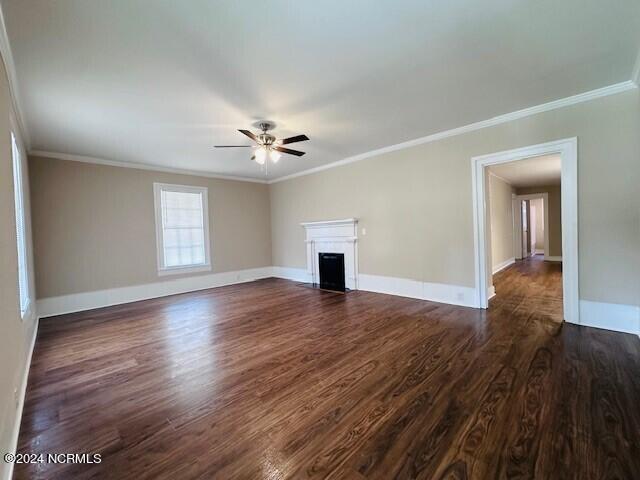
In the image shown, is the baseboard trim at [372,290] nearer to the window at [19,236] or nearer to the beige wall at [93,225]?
the beige wall at [93,225]

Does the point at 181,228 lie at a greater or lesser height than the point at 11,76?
lesser

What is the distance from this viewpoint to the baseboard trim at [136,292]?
470 cm

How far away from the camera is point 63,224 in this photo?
4.78 meters

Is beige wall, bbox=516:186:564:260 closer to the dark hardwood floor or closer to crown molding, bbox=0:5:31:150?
the dark hardwood floor

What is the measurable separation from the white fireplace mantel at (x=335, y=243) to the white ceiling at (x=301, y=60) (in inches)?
93.0

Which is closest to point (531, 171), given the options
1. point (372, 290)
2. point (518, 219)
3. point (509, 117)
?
point (518, 219)

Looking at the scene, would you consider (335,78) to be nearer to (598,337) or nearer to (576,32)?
(576,32)

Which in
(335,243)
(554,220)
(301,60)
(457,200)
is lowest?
(335,243)

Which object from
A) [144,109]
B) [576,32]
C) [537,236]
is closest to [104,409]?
[144,109]

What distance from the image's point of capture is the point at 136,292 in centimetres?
556

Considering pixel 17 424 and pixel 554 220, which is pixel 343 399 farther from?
pixel 554 220

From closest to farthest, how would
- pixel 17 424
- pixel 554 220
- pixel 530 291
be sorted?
pixel 17 424, pixel 530 291, pixel 554 220

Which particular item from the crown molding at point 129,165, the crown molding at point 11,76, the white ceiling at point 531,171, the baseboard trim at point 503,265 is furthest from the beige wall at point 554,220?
the crown molding at point 11,76

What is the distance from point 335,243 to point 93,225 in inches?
180
